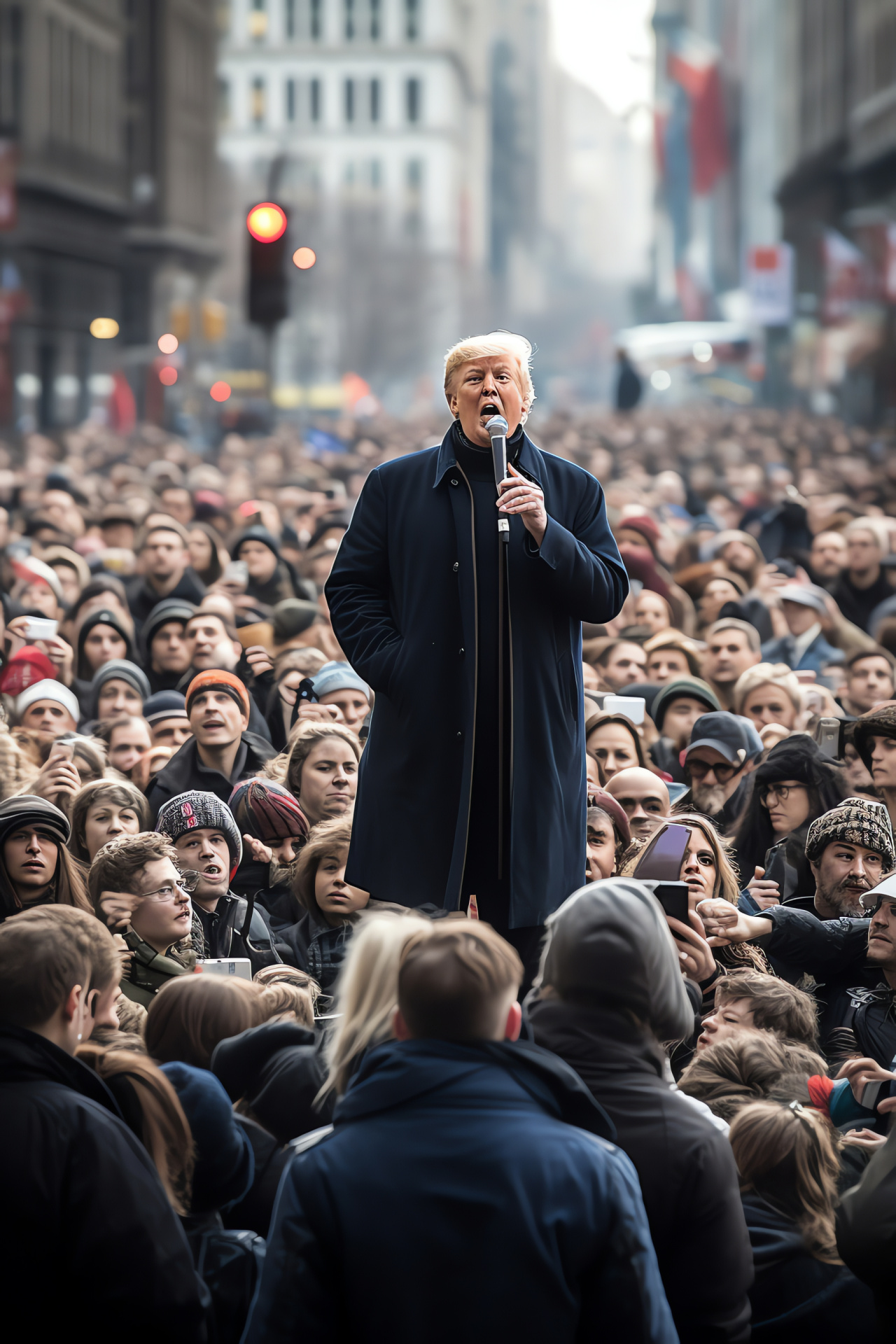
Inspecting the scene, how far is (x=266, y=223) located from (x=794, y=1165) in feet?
31.5

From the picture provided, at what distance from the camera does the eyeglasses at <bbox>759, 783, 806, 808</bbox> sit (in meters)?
6.74

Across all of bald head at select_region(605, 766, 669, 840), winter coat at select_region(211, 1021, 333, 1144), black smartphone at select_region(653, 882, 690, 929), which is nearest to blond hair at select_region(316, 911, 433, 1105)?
winter coat at select_region(211, 1021, 333, 1144)

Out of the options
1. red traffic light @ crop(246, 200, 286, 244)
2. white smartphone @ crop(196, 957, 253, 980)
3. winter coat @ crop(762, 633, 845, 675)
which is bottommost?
white smartphone @ crop(196, 957, 253, 980)

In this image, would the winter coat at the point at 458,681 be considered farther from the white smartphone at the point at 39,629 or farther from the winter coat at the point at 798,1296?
the white smartphone at the point at 39,629

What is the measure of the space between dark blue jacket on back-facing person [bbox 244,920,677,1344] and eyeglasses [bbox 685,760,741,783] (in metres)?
4.65

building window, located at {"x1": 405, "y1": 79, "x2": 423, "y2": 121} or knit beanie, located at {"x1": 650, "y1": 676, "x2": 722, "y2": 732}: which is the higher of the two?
building window, located at {"x1": 405, "y1": 79, "x2": 423, "y2": 121}

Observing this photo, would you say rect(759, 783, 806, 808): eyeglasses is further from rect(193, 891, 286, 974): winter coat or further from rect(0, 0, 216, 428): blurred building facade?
rect(0, 0, 216, 428): blurred building facade

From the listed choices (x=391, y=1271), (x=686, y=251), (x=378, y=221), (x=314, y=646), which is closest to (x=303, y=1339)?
(x=391, y=1271)

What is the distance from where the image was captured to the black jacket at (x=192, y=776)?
7344mm

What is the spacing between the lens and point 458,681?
13.2ft

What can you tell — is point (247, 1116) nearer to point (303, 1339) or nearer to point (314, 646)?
point (303, 1339)

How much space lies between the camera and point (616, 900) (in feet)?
11.1

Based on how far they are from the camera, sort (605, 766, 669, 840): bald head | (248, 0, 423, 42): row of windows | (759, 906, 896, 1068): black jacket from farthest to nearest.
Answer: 1. (248, 0, 423, 42): row of windows
2. (605, 766, 669, 840): bald head
3. (759, 906, 896, 1068): black jacket

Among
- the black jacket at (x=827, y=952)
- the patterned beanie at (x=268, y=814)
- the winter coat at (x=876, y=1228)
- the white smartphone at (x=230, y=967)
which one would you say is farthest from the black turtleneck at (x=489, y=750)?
the patterned beanie at (x=268, y=814)
